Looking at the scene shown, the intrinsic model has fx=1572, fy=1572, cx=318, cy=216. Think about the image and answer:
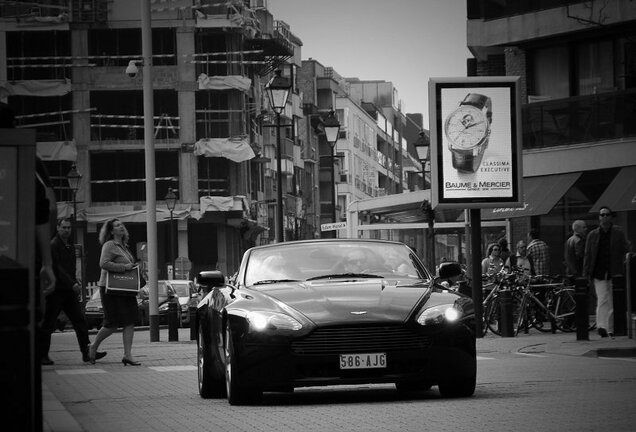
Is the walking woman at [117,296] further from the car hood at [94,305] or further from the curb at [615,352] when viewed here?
the car hood at [94,305]

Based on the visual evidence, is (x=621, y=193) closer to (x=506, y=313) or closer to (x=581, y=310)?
(x=506, y=313)

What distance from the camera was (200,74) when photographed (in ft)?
266

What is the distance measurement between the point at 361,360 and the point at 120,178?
227 feet

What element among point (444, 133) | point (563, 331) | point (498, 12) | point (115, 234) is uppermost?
point (498, 12)

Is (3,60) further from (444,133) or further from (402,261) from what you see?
(402,261)

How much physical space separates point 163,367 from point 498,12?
81.6ft

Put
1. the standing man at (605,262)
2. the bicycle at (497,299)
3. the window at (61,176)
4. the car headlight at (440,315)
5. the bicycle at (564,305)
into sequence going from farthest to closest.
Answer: the window at (61,176)
the bicycle at (497,299)
the bicycle at (564,305)
the standing man at (605,262)
the car headlight at (440,315)

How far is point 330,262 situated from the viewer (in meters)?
14.0

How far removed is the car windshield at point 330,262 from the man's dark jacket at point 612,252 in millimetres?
10886

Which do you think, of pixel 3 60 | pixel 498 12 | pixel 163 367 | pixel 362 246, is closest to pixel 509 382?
pixel 362 246

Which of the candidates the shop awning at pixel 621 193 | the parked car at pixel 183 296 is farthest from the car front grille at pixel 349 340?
the parked car at pixel 183 296

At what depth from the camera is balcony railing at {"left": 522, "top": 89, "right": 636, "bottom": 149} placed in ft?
130

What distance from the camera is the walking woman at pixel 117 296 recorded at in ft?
71.2

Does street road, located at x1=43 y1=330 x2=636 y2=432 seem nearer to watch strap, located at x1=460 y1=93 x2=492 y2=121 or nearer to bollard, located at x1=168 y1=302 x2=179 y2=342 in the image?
watch strap, located at x1=460 y1=93 x2=492 y2=121
